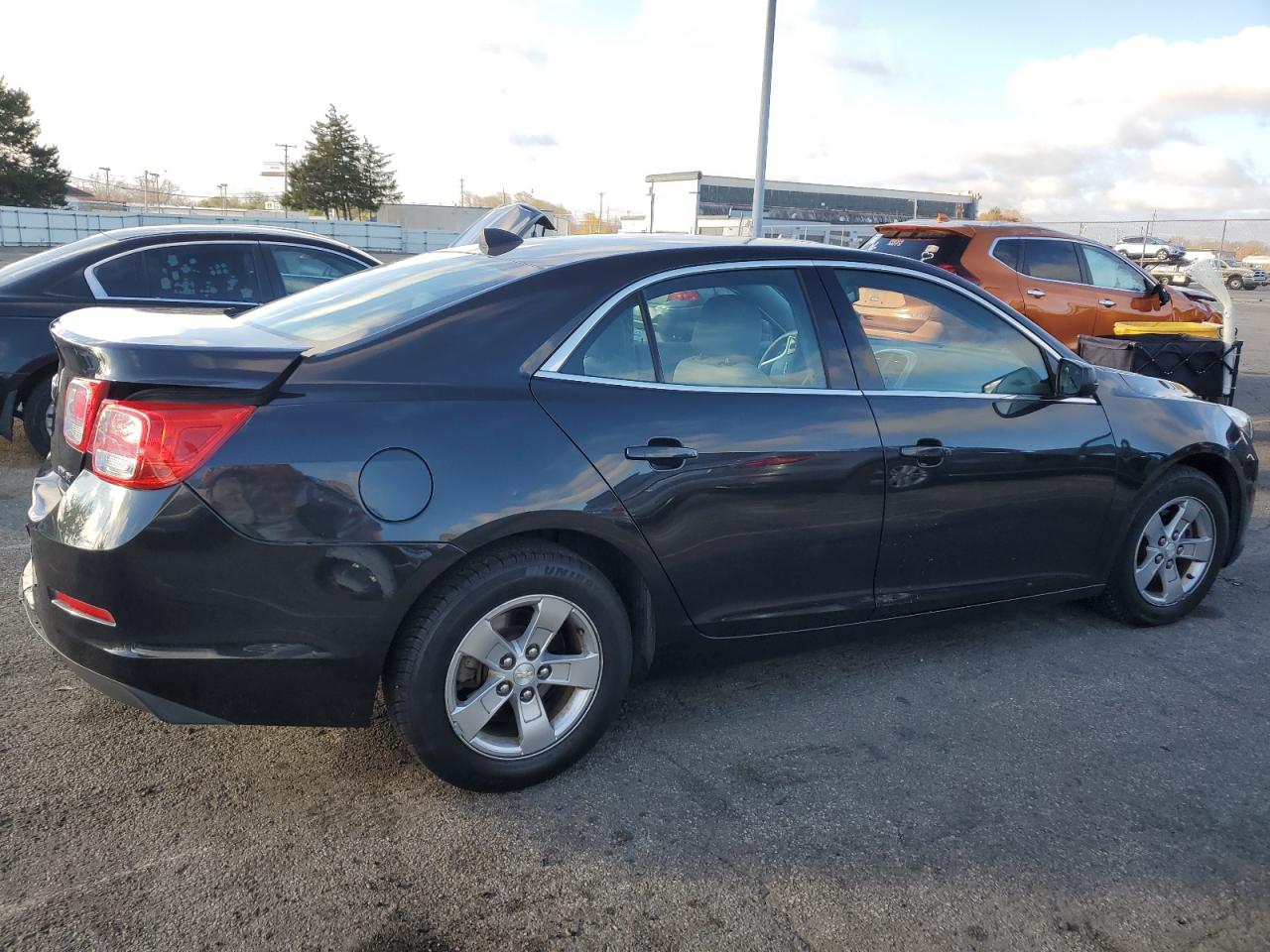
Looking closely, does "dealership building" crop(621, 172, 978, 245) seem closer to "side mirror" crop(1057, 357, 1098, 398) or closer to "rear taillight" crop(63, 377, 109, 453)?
"side mirror" crop(1057, 357, 1098, 398)

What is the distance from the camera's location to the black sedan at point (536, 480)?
2.65 m

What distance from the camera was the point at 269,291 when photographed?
23.7 ft

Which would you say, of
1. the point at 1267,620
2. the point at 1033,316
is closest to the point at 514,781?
the point at 1267,620

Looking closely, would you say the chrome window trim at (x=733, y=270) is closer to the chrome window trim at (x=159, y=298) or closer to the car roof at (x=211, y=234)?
the car roof at (x=211, y=234)

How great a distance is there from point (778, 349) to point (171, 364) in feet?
6.25

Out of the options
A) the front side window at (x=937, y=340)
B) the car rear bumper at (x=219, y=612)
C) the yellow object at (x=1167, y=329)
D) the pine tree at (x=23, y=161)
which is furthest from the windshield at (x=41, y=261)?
the pine tree at (x=23, y=161)

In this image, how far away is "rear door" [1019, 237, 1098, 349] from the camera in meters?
9.83

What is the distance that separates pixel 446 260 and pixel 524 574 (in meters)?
1.37

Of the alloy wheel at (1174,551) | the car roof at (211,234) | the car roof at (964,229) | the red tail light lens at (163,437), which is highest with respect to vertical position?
the car roof at (964,229)

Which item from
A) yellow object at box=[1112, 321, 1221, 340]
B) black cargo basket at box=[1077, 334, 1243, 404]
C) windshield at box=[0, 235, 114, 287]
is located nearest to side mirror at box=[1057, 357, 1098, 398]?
black cargo basket at box=[1077, 334, 1243, 404]

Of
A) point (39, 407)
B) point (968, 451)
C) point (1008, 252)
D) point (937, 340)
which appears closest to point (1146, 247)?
point (1008, 252)

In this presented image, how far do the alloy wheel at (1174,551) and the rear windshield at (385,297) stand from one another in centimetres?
299

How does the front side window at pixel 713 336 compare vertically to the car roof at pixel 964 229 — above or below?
below

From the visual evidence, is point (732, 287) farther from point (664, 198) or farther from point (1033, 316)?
point (664, 198)
